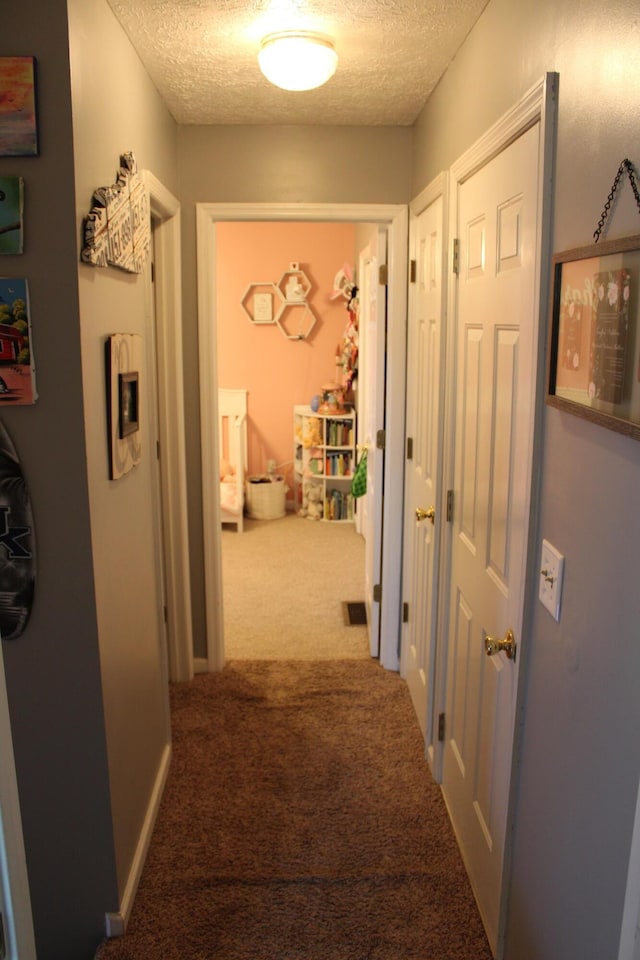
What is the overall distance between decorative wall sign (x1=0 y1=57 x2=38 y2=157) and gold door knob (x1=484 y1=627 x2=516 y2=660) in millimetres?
1484

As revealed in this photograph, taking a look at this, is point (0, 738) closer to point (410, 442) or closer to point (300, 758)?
point (300, 758)

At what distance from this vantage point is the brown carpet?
194cm

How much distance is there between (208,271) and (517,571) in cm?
206

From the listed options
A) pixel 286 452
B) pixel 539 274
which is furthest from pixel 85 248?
pixel 286 452

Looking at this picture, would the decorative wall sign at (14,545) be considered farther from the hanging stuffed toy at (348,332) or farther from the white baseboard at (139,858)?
the hanging stuffed toy at (348,332)

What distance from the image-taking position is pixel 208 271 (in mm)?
3129

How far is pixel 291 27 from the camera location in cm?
205

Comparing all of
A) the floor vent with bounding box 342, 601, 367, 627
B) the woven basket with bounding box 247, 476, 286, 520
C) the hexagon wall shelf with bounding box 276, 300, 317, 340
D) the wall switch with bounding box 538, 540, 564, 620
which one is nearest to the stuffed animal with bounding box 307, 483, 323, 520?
the woven basket with bounding box 247, 476, 286, 520

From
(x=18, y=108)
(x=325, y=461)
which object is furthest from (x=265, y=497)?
(x=18, y=108)

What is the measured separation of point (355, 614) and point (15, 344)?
279 centimetres

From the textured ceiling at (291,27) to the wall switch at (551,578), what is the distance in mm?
1398

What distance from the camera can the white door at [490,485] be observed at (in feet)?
5.23

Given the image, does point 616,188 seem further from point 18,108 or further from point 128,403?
point 128,403

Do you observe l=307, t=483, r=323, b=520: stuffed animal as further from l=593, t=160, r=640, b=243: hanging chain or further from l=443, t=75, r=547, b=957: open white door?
l=593, t=160, r=640, b=243: hanging chain
